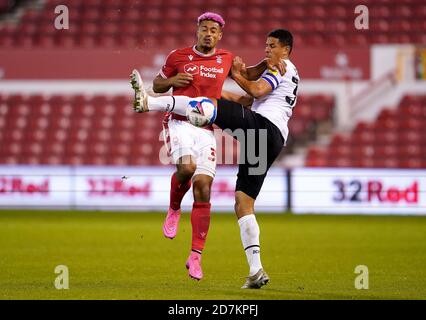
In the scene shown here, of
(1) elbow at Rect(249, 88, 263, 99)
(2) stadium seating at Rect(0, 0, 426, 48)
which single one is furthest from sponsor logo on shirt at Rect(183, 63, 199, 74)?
(2) stadium seating at Rect(0, 0, 426, 48)

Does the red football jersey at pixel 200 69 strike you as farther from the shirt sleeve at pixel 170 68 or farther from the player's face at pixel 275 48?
the player's face at pixel 275 48

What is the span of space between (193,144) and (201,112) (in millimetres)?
485

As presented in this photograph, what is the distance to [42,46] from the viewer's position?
77.2 ft

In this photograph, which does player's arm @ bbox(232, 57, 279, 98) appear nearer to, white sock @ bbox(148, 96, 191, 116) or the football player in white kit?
the football player in white kit

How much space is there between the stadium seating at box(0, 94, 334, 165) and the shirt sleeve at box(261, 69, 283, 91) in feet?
43.8

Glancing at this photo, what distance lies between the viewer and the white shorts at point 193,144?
28.0 ft

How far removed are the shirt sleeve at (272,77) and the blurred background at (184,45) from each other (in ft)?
39.1

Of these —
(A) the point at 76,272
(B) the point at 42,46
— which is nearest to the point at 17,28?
(B) the point at 42,46

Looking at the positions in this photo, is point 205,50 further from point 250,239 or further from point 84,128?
point 84,128

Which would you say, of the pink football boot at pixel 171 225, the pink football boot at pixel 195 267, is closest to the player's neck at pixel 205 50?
the pink football boot at pixel 171 225

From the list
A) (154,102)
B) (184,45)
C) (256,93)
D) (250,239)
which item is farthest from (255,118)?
(184,45)

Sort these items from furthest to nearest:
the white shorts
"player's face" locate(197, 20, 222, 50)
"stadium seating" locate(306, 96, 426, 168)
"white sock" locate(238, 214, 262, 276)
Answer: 1. "stadium seating" locate(306, 96, 426, 168)
2. "player's face" locate(197, 20, 222, 50)
3. the white shorts
4. "white sock" locate(238, 214, 262, 276)

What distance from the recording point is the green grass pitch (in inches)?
317
